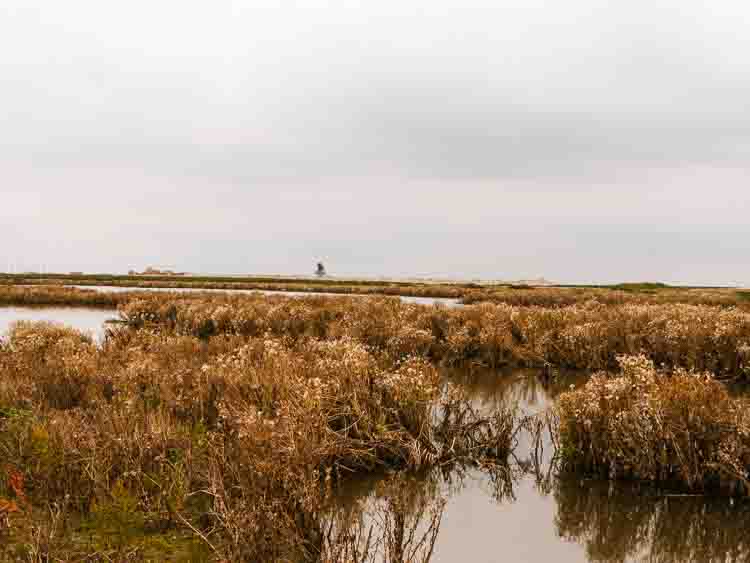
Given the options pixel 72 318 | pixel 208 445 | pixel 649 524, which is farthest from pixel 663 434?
pixel 72 318

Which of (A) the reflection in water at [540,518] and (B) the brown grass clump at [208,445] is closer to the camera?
(B) the brown grass clump at [208,445]

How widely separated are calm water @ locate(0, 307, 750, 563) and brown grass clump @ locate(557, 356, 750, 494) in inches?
11.2

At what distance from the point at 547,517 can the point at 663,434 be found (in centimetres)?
190

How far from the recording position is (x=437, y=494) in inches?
282

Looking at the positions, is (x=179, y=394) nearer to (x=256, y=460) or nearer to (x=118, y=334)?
(x=256, y=460)

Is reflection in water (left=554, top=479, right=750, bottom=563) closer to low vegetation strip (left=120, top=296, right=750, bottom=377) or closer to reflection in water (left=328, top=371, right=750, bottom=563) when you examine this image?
reflection in water (left=328, top=371, right=750, bottom=563)

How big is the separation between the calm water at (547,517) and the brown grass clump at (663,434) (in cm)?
28

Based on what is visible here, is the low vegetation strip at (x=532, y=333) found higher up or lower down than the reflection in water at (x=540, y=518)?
higher up

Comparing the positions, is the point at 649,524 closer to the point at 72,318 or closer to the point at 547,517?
the point at 547,517

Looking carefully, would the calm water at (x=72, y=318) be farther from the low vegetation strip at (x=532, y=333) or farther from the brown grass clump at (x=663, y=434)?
the brown grass clump at (x=663, y=434)

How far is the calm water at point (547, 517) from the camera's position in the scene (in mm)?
5871

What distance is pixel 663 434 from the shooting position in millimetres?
7035

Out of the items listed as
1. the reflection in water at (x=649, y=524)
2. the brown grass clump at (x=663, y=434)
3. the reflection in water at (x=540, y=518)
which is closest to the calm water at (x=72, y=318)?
the reflection in water at (x=540, y=518)

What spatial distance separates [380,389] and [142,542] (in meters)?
4.29
